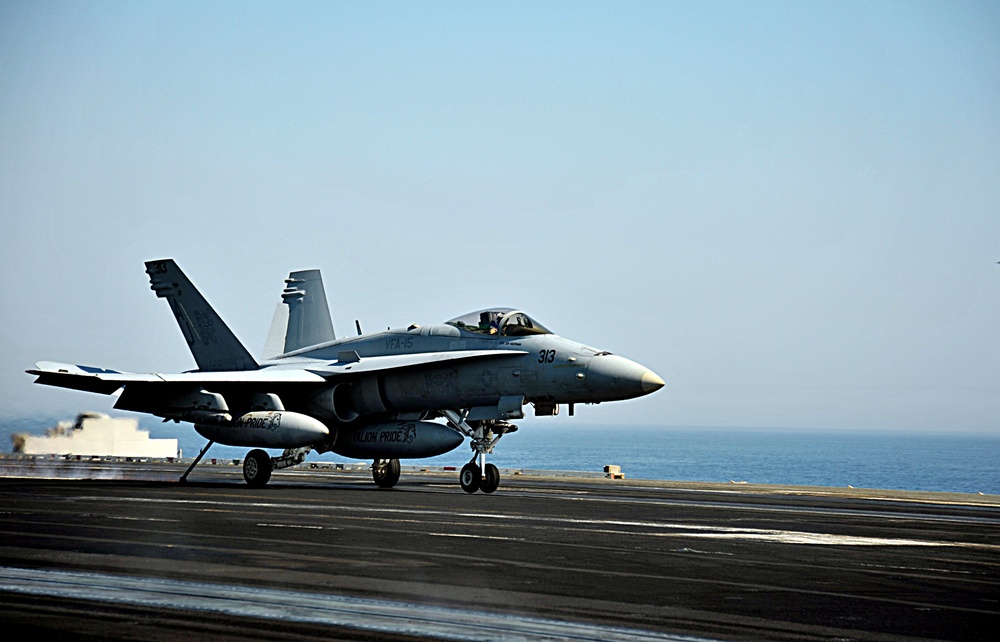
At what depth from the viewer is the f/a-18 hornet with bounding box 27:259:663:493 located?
23359 millimetres

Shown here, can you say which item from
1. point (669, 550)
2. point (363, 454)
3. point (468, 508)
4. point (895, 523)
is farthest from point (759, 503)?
point (669, 550)

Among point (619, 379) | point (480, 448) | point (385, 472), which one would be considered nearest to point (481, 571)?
point (619, 379)

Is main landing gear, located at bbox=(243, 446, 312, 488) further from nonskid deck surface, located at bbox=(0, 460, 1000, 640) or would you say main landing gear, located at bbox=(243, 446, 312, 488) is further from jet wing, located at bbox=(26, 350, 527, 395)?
nonskid deck surface, located at bbox=(0, 460, 1000, 640)

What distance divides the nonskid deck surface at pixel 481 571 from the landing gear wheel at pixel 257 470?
5894 mm

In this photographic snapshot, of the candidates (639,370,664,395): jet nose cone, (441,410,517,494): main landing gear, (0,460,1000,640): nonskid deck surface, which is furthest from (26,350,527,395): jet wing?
(0,460,1000,640): nonskid deck surface

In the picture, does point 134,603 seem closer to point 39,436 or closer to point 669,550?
point 669,550

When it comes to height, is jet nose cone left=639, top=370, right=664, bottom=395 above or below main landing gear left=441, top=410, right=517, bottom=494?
above

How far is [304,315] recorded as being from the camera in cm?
3431

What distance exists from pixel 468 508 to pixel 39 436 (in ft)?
126

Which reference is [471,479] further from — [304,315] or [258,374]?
[304,315]

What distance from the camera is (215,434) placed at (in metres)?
26.7

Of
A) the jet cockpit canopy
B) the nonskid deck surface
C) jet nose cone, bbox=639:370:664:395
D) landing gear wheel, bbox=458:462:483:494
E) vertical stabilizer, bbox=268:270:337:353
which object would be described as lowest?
the nonskid deck surface

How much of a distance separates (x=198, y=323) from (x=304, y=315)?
4.26m

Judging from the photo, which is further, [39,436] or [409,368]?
[39,436]
